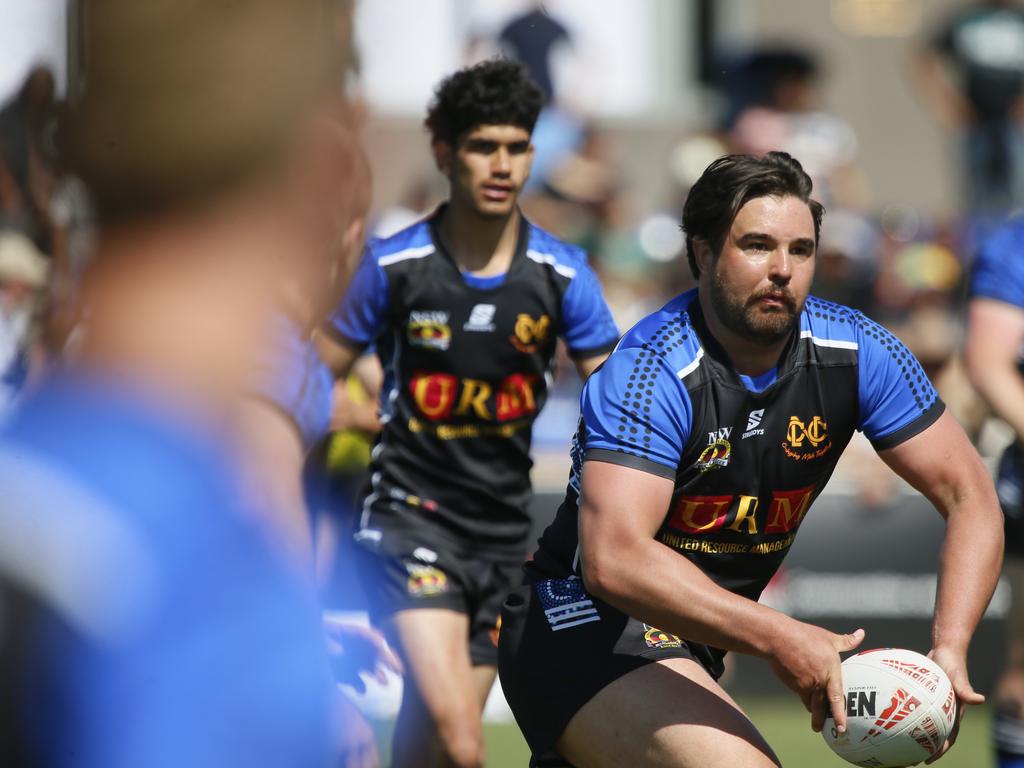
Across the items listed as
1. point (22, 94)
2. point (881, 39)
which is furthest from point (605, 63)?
point (22, 94)

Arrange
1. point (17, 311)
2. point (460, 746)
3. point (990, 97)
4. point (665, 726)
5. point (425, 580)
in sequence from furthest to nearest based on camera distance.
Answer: point (990, 97) < point (425, 580) < point (460, 746) < point (665, 726) < point (17, 311)

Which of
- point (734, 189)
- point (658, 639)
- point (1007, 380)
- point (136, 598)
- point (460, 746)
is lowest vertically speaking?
point (460, 746)

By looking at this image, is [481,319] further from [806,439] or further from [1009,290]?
[1009,290]

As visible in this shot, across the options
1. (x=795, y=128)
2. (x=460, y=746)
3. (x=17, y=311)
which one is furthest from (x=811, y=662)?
(x=795, y=128)

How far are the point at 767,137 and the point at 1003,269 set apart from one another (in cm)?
543

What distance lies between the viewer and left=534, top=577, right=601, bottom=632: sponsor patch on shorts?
409 centimetres

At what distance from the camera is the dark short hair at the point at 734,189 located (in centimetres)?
400

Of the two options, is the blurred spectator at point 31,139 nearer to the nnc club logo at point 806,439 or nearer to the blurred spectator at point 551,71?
the nnc club logo at point 806,439

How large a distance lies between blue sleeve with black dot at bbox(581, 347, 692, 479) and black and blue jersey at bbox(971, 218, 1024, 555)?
2796mm

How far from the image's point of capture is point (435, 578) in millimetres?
5609

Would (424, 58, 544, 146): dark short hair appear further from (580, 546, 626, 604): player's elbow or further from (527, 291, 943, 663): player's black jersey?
(580, 546, 626, 604): player's elbow

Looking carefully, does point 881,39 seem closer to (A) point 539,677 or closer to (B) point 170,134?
(A) point 539,677

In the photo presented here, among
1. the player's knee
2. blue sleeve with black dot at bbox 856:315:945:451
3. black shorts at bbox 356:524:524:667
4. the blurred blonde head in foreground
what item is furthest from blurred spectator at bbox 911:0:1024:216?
the blurred blonde head in foreground

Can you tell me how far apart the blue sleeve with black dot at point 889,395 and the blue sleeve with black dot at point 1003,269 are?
2265 mm
